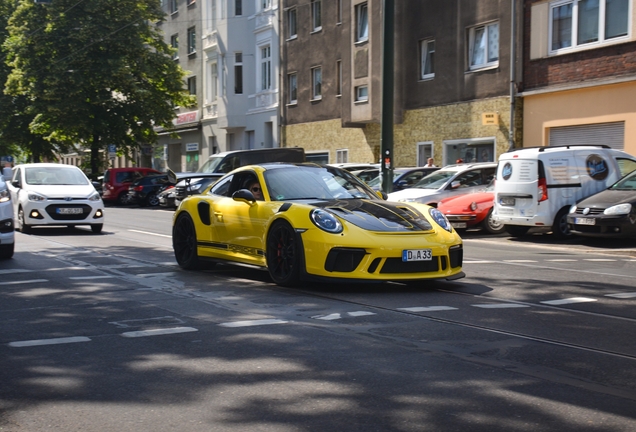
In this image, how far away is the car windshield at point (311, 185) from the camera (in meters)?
10.5

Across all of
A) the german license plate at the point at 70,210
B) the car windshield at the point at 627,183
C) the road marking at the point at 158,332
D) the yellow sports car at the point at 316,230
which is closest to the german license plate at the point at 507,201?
the car windshield at the point at 627,183

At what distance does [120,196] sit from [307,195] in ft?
103

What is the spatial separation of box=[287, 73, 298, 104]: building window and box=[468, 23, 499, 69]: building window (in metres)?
13.0

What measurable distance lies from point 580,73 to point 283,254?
58.1 feet

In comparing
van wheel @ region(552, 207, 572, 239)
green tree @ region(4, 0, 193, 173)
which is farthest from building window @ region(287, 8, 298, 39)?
van wheel @ region(552, 207, 572, 239)

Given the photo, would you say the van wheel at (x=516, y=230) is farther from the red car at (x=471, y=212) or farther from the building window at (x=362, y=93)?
the building window at (x=362, y=93)

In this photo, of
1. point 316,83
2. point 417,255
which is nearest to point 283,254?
point 417,255

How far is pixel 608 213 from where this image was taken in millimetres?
16250

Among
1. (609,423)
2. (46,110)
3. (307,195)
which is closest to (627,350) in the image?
(609,423)

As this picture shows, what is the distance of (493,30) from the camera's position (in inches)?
1131

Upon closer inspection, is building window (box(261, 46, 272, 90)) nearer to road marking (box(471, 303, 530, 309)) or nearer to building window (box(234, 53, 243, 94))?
building window (box(234, 53, 243, 94))

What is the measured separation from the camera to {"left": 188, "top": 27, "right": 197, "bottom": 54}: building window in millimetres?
52812

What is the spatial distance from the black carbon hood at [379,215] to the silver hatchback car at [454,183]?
408 inches

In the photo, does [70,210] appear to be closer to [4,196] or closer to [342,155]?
[4,196]
